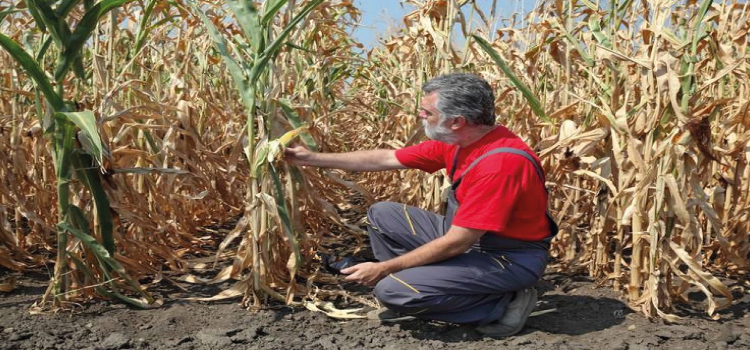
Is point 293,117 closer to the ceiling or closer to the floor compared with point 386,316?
closer to the ceiling

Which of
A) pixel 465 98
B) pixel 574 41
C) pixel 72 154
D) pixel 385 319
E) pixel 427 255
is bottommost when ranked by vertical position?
pixel 385 319

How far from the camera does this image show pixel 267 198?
8.09 ft

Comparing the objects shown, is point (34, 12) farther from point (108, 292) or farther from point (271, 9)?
point (108, 292)

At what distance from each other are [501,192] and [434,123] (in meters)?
0.38

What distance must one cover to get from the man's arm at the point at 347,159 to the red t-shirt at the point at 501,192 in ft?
0.95

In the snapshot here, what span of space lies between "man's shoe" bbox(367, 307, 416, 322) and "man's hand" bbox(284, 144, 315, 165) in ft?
2.03

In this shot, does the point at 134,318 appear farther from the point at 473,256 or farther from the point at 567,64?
the point at 567,64

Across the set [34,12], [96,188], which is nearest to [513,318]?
[96,188]

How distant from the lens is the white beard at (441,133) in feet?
8.21

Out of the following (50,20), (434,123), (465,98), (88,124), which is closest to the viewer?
(88,124)

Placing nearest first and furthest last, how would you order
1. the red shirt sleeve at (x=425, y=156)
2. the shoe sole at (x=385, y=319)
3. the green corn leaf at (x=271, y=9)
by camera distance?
the green corn leaf at (x=271, y=9)
the shoe sole at (x=385, y=319)
the red shirt sleeve at (x=425, y=156)

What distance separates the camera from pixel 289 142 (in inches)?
102

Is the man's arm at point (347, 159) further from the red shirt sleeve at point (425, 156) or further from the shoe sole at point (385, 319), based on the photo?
the shoe sole at point (385, 319)

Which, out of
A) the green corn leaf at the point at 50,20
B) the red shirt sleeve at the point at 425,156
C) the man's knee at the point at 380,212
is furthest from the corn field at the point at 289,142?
the red shirt sleeve at the point at 425,156
